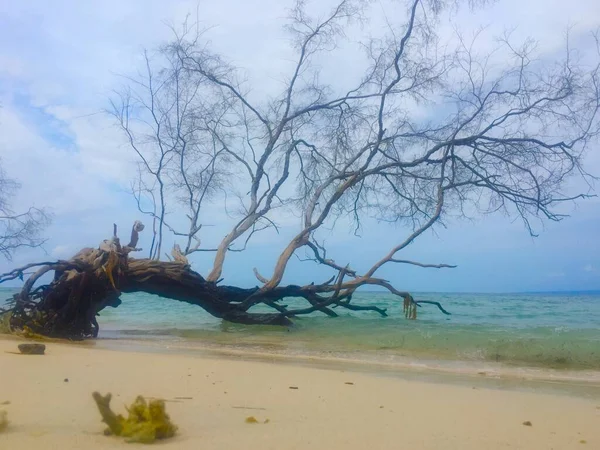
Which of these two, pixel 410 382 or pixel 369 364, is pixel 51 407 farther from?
pixel 369 364

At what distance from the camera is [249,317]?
41.4ft

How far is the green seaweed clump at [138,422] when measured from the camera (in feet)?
8.43

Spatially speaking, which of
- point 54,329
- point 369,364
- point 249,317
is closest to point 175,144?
point 249,317

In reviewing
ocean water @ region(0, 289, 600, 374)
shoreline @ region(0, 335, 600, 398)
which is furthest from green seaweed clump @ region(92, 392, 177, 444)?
ocean water @ region(0, 289, 600, 374)

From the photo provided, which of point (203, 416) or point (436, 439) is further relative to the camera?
point (203, 416)

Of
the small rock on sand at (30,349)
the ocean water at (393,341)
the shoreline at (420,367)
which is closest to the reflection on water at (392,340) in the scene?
the ocean water at (393,341)

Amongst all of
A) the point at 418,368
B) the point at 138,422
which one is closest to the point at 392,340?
the point at 418,368

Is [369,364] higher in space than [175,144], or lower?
lower

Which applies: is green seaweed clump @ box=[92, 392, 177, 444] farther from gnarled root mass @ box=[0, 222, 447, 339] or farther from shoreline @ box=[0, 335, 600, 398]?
gnarled root mass @ box=[0, 222, 447, 339]

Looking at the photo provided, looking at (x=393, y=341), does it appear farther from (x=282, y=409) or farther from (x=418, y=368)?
(x=282, y=409)

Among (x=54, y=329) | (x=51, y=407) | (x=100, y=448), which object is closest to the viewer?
(x=100, y=448)

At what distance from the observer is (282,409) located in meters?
3.71

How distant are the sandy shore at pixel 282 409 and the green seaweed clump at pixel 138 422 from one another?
6 centimetres

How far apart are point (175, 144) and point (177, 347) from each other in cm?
691
